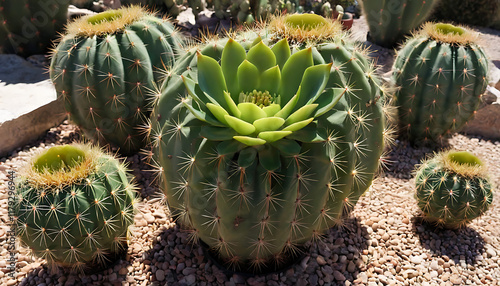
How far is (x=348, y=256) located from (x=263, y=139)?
1443 millimetres

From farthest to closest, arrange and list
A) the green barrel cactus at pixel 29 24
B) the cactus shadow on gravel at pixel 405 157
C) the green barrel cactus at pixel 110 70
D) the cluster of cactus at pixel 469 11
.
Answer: the cluster of cactus at pixel 469 11
the green barrel cactus at pixel 29 24
the cactus shadow on gravel at pixel 405 157
the green barrel cactus at pixel 110 70

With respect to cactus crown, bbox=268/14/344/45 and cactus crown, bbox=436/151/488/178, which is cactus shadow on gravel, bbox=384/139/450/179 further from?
cactus crown, bbox=268/14/344/45

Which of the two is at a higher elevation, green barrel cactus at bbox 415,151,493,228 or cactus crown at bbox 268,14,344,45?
cactus crown at bbox 268,14,344,45

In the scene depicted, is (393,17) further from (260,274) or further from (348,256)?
(260,274)

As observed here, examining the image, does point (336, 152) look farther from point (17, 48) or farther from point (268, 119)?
point (17, 48)

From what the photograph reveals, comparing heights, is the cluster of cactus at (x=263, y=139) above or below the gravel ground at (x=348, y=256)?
above

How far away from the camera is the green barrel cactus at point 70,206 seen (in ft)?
7.34

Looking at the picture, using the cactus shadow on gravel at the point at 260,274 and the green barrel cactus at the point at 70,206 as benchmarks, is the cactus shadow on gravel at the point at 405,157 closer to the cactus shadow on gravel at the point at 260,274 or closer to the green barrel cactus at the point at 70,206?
the cactus shadow on gravel at the point at 260,274

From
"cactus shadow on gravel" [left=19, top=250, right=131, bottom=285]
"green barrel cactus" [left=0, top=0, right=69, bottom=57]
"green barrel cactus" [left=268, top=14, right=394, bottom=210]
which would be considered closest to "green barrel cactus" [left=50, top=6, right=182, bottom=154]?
"cactus shadow on gravel" [left=19, top=250, right=131, bottom=285]

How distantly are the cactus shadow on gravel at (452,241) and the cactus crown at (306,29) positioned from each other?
5.80 feet

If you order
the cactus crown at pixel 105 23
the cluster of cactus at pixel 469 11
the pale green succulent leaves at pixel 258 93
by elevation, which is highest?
the pale green succulent leaves at pixel 258 93

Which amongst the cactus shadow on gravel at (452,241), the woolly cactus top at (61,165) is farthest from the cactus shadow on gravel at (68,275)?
the cactus shadow on gravel at (452,241)

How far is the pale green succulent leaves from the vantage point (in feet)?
6.01

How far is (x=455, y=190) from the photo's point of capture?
9.91ft
